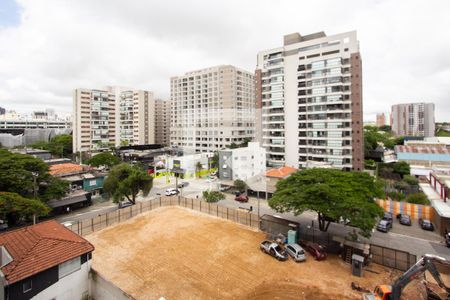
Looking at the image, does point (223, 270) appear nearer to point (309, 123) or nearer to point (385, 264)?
point (385, 264)

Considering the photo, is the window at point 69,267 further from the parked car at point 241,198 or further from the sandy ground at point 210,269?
the parked car at point 241,198

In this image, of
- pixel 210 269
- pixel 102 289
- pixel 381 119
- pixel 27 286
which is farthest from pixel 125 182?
pixel 381 119

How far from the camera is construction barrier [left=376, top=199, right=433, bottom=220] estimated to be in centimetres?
2850

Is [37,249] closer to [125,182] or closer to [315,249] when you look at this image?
[125,182]

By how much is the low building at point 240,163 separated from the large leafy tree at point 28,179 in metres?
27.8

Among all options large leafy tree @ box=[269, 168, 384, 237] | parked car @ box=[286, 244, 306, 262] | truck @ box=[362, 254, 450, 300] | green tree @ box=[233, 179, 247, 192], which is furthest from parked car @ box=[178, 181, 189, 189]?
truck @ box=[362, 254, 450, 300]

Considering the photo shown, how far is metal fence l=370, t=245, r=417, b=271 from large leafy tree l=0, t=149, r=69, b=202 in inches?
1370

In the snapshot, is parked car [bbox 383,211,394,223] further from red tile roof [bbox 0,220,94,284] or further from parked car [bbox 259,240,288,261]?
red tile roof [bbox 0,220,94,284]

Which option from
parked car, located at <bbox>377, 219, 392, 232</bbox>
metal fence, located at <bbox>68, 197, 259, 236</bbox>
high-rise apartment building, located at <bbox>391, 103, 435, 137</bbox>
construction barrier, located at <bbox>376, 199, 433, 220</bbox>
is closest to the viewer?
metal fence, located at <bbox>68, 197, 259, 236</bbox>

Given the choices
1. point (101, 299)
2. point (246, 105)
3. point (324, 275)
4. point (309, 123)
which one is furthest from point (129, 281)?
point (246, 105)

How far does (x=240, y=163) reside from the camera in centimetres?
4825

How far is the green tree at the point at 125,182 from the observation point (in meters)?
30.8

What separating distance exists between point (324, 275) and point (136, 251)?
576 inches

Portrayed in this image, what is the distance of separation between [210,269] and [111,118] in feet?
278
